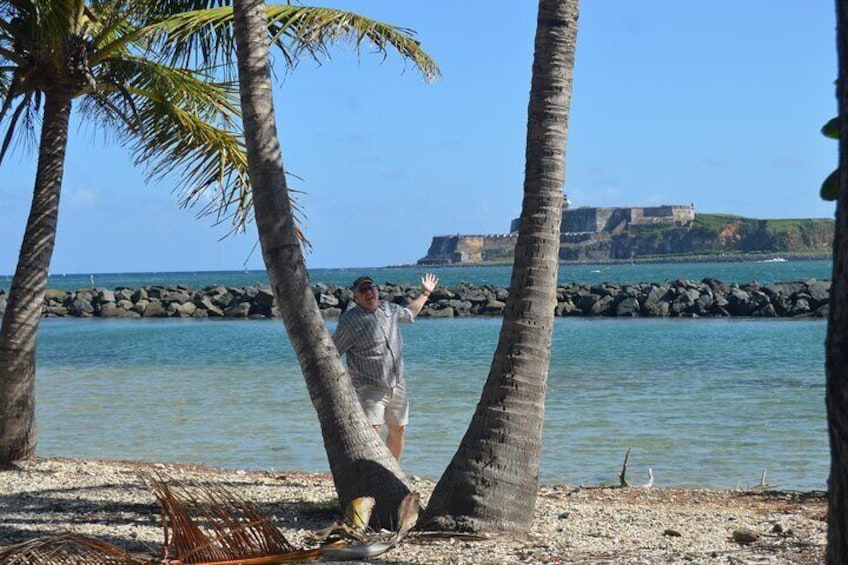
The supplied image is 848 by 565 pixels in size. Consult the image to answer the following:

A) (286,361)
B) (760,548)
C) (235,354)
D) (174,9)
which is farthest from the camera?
(235,354)

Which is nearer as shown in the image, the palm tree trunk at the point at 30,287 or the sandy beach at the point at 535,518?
the sandy beach at the point at 535,518

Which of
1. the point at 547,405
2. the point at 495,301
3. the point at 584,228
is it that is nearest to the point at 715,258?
the point at 584,228

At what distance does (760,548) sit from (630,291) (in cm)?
3956

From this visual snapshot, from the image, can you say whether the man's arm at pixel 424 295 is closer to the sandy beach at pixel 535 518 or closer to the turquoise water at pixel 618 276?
the sandy beach at pixel 535 518

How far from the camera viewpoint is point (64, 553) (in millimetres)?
4582

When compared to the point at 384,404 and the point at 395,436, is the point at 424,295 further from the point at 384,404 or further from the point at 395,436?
the point at 395,436

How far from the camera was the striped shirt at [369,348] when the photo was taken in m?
7.96

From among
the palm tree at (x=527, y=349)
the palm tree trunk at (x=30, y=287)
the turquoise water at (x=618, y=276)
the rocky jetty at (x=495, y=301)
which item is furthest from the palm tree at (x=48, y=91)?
the turquoise water at (x=618, y=276)

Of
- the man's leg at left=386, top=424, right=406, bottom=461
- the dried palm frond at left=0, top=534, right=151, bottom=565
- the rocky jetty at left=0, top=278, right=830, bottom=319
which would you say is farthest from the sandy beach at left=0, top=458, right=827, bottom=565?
the rocky jetty at left=0, top=278, right=830, bottom=319

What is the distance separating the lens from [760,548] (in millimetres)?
6164

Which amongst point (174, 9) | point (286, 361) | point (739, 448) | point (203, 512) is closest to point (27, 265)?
point (174, 9)

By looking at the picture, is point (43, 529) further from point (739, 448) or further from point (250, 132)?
point (739, 448)

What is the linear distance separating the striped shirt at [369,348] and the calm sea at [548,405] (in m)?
2.84

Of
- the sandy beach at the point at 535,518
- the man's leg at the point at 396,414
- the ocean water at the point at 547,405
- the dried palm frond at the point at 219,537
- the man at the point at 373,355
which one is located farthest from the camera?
the ocean water at the point at 547,405
